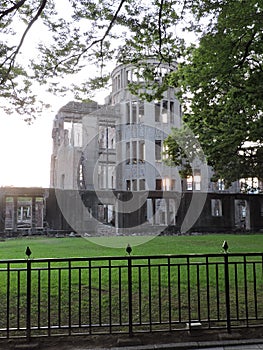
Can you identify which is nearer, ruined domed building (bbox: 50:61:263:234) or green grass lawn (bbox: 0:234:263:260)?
green grass lawn (bbox: 0:234:263:260)

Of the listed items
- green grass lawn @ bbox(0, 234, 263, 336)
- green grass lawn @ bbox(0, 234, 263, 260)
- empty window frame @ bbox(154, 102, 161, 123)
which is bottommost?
green grass lawn @ bbox(0, 234, 263, 260)

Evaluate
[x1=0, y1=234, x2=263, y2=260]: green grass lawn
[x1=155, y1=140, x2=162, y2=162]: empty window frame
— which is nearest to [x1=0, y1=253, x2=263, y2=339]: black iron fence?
[x1=0, y1=234, x2=263, y2=260]: green grass lawn

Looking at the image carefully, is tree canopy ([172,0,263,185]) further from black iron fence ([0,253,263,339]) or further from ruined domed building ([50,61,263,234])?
ruined domed building ([50,61,263,234])

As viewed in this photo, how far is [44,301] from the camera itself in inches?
287

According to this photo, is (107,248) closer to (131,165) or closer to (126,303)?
(126,303)

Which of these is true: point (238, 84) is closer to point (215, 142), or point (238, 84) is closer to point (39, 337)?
point (215, 142)

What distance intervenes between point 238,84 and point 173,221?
68.1 ft

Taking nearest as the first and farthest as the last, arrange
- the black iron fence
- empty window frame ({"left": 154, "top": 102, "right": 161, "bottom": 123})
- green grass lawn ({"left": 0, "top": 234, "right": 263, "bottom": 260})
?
the black iron fence → green grass lawn ({"left": 0, "top": 234, "right": 263, "bottom": 260}) → empty window frame ({"left": 154, "top": 102, "right": 161, "bottom": 123})

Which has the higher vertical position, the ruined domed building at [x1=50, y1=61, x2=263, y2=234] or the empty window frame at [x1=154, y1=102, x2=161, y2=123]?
the empty window frame at [x1=154, y1=102, x2=161, y2=123]

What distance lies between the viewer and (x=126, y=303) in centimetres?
709

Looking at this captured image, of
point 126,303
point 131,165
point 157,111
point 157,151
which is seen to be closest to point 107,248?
point 126,303

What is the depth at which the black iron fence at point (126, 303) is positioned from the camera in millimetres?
5273

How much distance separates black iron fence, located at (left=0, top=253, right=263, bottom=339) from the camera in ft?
17.3

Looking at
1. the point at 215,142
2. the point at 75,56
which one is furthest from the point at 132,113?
the point at 75,56
